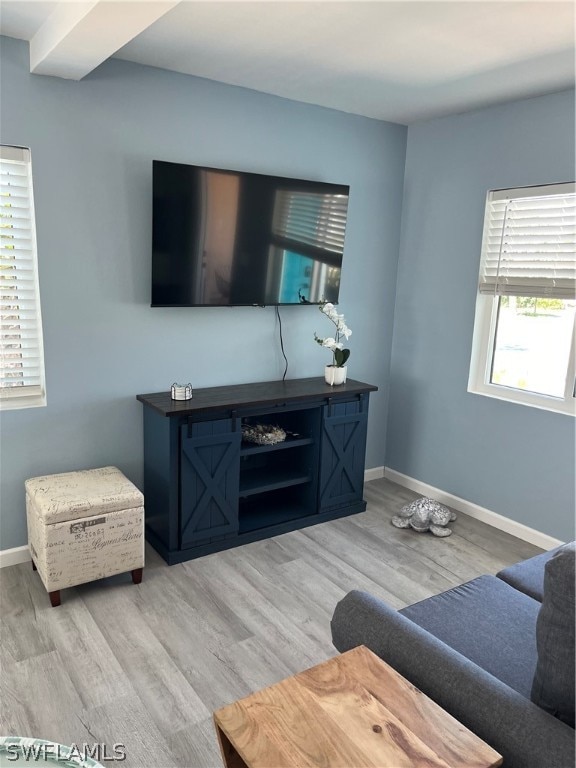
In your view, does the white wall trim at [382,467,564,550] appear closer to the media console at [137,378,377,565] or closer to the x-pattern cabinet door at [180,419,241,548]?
the media console at [137,378,377,565]

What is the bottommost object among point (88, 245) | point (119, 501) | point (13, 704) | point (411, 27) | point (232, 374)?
point (13, 704)

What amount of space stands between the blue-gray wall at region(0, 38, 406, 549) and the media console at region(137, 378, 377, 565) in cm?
19

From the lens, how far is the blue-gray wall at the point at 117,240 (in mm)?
2809

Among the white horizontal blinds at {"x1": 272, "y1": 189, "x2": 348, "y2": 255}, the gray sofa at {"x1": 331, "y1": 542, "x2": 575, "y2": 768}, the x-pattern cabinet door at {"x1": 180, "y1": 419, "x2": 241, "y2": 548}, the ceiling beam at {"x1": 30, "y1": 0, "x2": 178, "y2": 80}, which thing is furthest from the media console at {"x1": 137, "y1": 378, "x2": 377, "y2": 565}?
the ceiling beam at {"x1": 30, "y1": 0, "x2": 178, "y2": 80}

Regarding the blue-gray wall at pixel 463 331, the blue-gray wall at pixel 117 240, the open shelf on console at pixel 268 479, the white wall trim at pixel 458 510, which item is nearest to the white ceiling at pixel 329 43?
the blue-gray wall at pixel 117 240

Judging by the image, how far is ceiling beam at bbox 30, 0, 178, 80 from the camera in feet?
6.29

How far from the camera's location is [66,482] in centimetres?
284

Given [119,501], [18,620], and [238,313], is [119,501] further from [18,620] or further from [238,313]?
[238,313]

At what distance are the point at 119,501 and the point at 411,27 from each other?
2355mm

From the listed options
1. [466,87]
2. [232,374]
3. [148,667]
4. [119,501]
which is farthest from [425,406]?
[148,667]

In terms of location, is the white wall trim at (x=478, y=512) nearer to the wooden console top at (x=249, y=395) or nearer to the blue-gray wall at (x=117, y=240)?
the wooden console top at (x=249, y=395)

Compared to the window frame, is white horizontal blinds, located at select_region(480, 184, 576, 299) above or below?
above

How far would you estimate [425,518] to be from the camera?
11.6ft

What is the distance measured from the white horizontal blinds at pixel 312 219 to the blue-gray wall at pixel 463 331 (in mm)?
684
